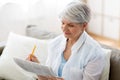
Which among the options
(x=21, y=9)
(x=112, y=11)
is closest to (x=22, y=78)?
(x=21, y=9)

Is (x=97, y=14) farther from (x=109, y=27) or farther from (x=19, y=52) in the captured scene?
(x=19, y=52)

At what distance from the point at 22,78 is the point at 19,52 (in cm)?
27

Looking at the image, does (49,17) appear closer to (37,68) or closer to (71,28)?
(71,28)

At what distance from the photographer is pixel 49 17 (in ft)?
11.5

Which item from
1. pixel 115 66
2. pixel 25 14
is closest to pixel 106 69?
pixel 115 66

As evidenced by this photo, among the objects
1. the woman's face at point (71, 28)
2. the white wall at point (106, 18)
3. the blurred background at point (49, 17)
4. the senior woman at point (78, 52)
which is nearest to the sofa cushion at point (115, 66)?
the senior woman at point (78, 52)

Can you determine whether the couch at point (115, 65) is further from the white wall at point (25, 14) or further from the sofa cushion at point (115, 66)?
the white wall at point (25, 14)

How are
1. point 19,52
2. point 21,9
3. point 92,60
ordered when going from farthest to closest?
point 21,9
point 19,52
point 92,60

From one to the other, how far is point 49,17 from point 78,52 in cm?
166

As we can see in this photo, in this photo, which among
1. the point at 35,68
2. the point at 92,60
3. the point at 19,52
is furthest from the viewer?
the point at 19,52

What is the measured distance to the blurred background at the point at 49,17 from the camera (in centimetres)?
310

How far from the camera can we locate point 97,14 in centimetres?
418

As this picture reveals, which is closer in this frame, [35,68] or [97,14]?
[35,68]

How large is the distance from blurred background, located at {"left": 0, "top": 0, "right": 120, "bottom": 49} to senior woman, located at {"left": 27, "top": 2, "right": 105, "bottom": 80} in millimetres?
1312
